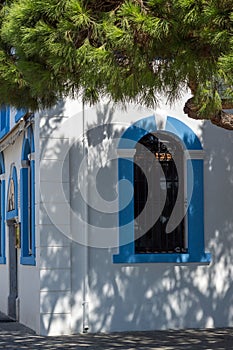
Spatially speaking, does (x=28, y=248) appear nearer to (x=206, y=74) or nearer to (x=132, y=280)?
(x=132, y=280)

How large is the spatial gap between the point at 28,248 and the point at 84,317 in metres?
2.80

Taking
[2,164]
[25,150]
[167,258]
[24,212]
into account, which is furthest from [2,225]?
[167,258]

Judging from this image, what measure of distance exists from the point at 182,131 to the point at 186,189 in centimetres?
97

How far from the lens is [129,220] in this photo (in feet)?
45.9

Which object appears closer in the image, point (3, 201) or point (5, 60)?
point (5, 60)

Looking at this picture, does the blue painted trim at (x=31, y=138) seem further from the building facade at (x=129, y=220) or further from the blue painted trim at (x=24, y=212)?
the blue painted trim at (x=24, y=212)

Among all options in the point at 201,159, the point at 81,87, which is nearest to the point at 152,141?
the point at 201,159

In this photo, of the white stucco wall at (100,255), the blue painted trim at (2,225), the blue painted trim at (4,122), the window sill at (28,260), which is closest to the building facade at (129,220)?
the white stucco wall at (100,255)

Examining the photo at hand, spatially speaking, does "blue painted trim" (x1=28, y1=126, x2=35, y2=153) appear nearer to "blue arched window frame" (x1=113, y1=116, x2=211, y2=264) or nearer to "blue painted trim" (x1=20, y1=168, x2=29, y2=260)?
"blue painted trim" (x1=20, y1=168, x2=29, y2=260)

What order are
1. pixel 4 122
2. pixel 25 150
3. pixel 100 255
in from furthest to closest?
pixel 4 122
pixel 25 150
pixel 100 255

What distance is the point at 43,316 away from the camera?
13.6m

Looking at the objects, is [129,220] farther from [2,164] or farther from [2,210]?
[2,164]

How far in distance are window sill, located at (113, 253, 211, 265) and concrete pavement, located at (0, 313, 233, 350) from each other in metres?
1.14

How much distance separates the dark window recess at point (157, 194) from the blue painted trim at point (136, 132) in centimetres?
17
